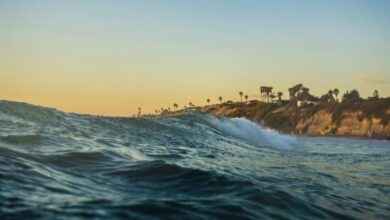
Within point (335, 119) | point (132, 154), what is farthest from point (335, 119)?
point (132, 154)

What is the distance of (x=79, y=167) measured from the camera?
7.39 meters

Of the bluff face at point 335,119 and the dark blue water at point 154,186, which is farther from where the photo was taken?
the bluff face at point 335,119

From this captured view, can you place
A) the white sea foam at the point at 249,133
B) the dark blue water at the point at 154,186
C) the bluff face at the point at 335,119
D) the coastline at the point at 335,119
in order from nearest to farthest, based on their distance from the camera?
the dark blue water at the point at 154,186, the white sea foam at the point at 249,133, the coastline at the point at 335,119, the bluff face at the point at 335,119

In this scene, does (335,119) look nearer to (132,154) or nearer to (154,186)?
(132,154)

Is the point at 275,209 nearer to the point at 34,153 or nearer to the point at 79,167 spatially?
the point at 79,167

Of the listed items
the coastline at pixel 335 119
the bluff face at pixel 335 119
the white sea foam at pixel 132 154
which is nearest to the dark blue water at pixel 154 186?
the white sea foam at pixel 132 154

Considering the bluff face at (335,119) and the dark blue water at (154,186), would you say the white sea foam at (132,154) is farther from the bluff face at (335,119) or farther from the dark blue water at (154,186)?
the bluff face at (335,119)

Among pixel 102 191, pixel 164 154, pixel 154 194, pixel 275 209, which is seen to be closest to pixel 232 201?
pixel 275 209

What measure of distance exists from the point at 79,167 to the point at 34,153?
3.14 ft

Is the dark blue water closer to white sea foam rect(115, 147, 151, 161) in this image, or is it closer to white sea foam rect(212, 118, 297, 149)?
white sea foam rect(115, 147, 151, 161)

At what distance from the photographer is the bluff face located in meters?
98.4

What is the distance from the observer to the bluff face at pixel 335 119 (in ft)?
323

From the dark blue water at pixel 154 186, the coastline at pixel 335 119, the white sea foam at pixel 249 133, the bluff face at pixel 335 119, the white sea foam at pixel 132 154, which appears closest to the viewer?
the dark blue water at pixel 154 186

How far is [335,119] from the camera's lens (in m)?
110
